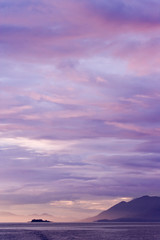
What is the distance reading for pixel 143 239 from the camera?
12712 centimetres

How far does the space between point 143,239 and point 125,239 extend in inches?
252

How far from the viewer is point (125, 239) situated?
410ft
